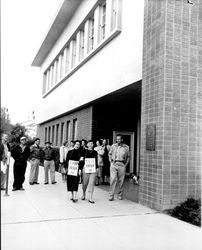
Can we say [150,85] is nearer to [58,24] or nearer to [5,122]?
[5,122]

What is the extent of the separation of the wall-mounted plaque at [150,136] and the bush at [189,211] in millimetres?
1493

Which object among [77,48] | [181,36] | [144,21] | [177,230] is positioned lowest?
[177,230]

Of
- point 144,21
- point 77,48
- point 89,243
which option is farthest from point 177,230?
point 77,48

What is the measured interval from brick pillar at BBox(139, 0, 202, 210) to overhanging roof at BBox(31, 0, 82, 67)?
27.7ft

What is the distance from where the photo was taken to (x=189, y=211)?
21.6 feet

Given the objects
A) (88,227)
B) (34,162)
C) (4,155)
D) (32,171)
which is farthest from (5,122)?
(34,162)

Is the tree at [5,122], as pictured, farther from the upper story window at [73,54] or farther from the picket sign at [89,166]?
the upper story window at [73,54]

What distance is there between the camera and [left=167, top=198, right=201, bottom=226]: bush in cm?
630

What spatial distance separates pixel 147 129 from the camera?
25.5 feet

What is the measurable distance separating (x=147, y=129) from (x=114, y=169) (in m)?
1.69

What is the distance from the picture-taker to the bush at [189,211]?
630 centimetres

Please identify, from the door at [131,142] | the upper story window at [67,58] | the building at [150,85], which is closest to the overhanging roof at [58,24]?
the building at [150,85]

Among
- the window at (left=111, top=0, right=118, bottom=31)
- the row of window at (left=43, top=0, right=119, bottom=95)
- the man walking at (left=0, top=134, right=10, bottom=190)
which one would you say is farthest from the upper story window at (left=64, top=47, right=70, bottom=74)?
the man walking at (left=0, top=134, right=10, bottom=190)

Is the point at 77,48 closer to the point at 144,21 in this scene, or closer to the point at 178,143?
the point at 144,21
